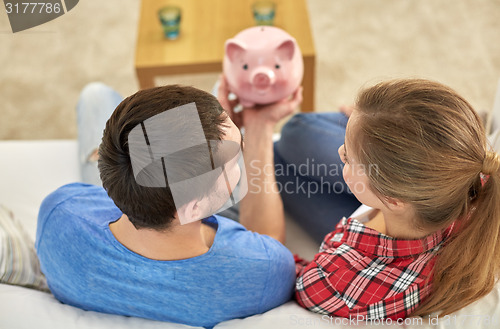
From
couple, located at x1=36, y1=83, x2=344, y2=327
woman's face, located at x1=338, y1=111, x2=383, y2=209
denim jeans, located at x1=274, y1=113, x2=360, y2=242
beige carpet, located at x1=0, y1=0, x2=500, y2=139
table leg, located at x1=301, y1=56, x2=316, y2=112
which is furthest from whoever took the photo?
beige carpet, located at x1=0, y1=0, x2=500, y2=139

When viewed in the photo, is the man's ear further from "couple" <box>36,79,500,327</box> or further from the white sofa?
the white sofa

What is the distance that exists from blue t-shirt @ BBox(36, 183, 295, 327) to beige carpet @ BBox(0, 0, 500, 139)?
1288mm

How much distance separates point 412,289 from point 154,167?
0.50 metres

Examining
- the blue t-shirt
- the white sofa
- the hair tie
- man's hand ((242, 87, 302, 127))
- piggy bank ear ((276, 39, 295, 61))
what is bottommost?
the white sofa

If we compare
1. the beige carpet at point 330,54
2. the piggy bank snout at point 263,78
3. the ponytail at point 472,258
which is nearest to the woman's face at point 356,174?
the ponytail at point 472,258

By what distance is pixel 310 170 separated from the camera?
130cm

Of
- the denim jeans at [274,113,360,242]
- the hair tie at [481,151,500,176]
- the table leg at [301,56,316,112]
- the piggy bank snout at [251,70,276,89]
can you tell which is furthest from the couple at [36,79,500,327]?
the table leg at [301,56,316,112]

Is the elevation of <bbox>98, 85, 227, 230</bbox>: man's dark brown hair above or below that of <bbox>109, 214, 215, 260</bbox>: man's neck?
above

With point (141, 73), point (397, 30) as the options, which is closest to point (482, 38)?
point (397, 30)

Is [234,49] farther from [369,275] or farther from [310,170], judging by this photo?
[369,275]

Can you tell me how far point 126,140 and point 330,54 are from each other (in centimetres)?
176

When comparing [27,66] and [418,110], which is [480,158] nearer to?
[418,110]

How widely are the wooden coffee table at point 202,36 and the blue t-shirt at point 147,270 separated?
0.92 m

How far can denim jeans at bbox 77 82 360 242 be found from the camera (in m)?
1.25
